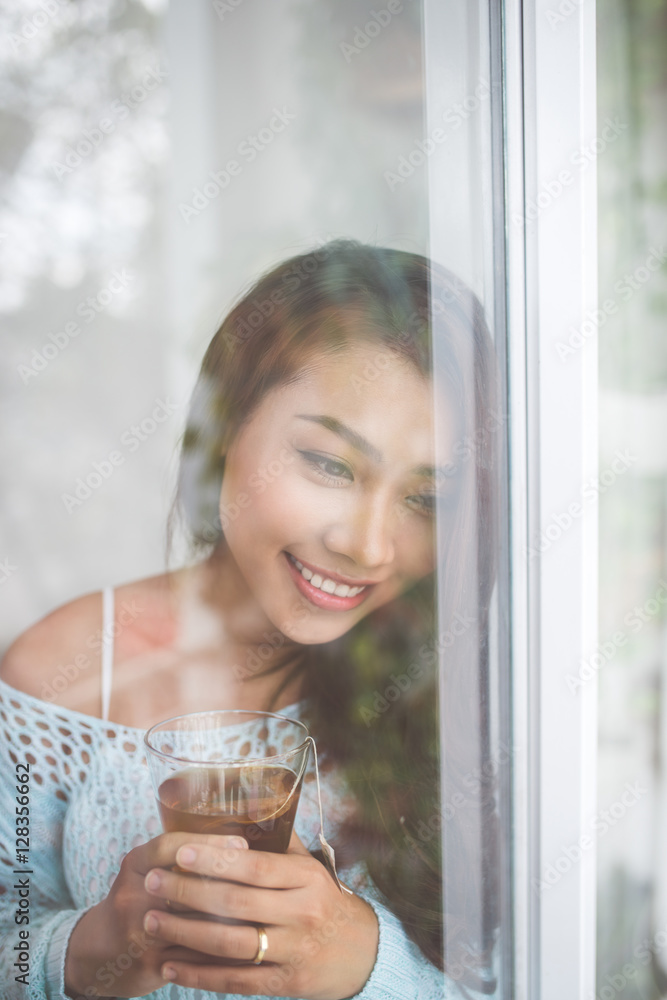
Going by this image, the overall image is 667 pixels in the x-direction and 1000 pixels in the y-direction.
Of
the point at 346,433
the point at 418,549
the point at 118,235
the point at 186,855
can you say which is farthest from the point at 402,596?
the point at 118,235

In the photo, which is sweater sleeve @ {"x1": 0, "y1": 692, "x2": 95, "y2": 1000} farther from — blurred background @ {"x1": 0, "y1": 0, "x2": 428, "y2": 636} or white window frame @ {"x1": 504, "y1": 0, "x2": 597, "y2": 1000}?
white window frame @ {"x1": 504, "y1": 0, "x2": 597, "y2": 1000}

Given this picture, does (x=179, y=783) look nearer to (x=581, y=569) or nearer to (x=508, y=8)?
(x=581, y=569)

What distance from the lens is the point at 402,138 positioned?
60 cm

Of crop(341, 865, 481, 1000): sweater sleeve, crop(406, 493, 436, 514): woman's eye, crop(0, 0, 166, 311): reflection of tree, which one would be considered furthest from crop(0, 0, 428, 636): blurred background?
crop(341, 865, 481, 1000): sweater sleeve

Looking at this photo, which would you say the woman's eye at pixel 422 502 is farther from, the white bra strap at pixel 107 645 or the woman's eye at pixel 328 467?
the white bra strap at pixel 107 645

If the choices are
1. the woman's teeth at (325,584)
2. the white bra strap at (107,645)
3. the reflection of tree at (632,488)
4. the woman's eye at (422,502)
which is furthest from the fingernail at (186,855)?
the reflection of tree at (632,488)

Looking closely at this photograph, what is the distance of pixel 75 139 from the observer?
0.47 m

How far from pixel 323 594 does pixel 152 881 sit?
0.80ft

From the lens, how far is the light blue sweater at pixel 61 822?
0.49 metres

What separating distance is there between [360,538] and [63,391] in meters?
0.26

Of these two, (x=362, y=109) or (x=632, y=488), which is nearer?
(x=362, y=109)

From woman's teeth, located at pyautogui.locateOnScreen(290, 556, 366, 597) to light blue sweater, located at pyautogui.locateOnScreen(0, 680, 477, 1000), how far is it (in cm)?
17

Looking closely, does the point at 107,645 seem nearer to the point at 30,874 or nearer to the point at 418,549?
the point at 30,874

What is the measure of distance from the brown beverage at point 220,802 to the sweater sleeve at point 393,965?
122mm
